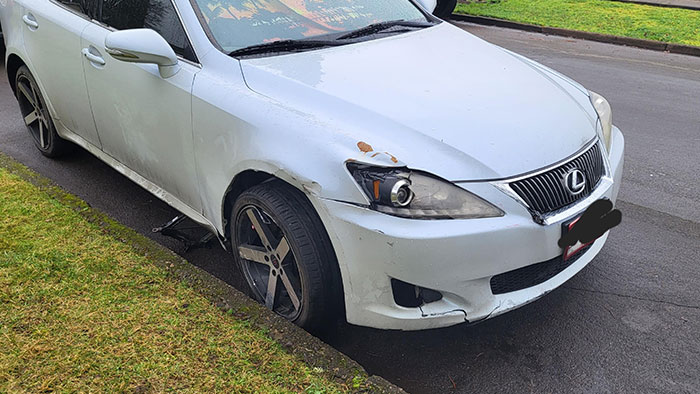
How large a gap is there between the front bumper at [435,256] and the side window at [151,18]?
129 cm

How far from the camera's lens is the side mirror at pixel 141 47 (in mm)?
3016

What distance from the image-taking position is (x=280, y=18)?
339cm

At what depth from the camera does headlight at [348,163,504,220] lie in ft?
8.05

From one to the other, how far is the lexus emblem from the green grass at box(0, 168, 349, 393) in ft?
4.13

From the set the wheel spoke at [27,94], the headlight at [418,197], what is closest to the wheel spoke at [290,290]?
the headlight at [418,197]

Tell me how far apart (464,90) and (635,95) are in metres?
5.09

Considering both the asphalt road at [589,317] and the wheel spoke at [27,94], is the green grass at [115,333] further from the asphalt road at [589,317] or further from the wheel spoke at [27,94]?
the wheel spoke at [27,94]

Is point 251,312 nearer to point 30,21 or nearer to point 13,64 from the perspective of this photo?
point 30,21

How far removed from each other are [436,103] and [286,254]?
938 millimetres

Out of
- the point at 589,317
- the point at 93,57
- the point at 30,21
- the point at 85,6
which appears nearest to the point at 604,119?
the point at 589,317

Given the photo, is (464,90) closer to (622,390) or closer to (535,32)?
(622,390)

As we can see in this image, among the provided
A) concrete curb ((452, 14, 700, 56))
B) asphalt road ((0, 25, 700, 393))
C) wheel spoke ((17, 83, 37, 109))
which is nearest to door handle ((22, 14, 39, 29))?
wheel spoke ((17, 83, 37, 109))

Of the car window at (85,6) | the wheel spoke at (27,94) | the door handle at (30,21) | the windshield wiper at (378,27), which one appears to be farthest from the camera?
the wheel spoke at (27,94)

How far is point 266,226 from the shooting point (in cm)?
289
